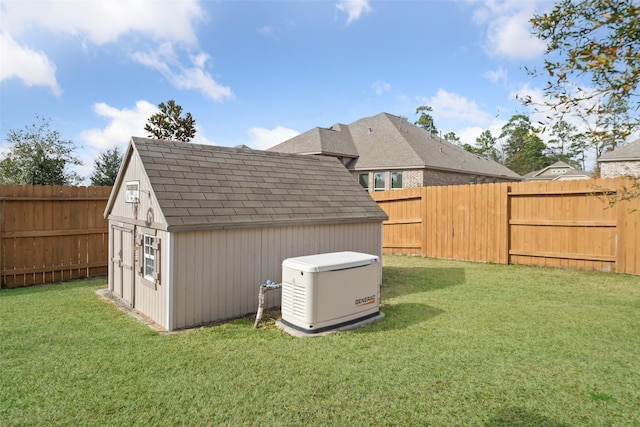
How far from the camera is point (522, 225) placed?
1090 centimetres

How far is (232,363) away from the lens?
4.37 m

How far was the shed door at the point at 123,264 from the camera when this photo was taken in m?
7.21

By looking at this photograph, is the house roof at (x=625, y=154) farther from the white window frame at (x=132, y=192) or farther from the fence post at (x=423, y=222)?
the white window frame at (x=132, y=192)

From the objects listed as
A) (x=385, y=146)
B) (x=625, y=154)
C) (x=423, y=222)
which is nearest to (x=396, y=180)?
(x=385, y=146)

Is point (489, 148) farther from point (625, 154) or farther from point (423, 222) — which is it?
point (423, 222)

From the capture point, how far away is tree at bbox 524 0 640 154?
97.4 inches

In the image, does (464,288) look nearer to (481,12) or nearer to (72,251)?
(481,12)

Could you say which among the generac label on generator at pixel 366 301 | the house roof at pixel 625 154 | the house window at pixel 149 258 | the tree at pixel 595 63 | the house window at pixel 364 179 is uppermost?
the house roof at pixel 625 154

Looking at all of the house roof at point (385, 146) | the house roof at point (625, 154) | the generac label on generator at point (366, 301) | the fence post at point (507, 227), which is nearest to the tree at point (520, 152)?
the house roof at point (625, 154)

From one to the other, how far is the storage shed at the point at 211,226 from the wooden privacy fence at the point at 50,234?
208 cm

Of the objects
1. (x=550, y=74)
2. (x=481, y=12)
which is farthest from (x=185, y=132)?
(x=550, y=74)

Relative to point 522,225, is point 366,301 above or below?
below

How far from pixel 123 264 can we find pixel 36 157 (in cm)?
1510

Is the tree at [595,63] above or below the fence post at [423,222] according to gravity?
above
